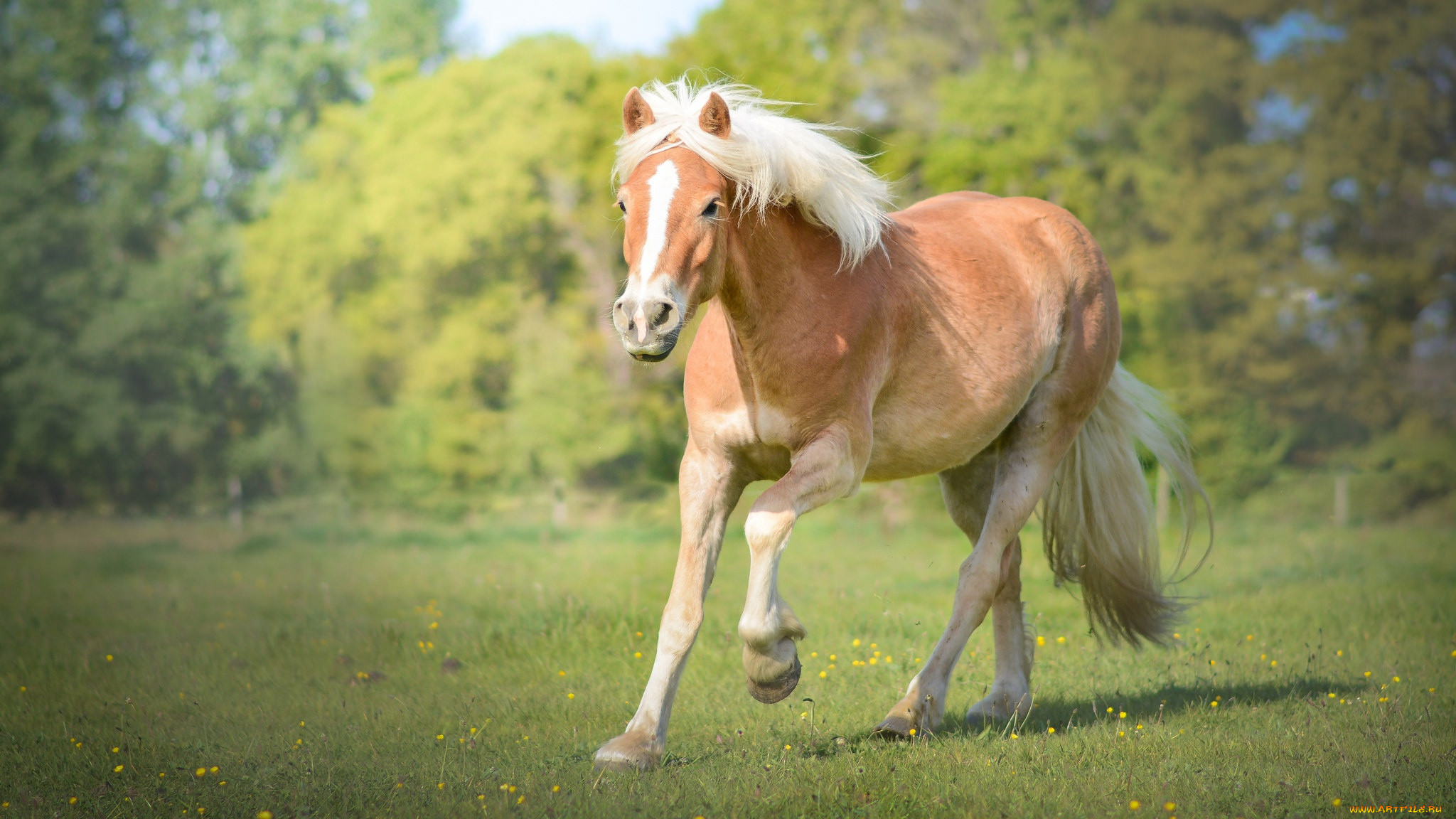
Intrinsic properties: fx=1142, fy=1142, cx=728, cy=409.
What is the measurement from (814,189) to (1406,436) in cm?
2094

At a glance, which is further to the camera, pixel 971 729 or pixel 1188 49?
pixel 1188 49

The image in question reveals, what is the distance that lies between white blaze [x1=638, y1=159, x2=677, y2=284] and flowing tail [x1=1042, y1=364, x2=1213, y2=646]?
3181 millimetres

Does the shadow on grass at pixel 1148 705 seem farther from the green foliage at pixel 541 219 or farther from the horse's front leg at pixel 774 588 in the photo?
the green foliage at pixel 541 219

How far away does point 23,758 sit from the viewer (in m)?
4.99

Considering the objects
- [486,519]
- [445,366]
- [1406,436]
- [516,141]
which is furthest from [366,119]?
[1406,436]

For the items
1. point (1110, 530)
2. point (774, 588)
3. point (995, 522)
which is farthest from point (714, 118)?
point (1110, 530)

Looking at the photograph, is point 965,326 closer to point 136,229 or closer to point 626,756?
point 626,756

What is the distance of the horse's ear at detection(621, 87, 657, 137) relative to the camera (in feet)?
14.2

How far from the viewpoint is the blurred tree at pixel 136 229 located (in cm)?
2525

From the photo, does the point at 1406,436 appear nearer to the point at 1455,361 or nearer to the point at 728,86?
the point at 1455,361

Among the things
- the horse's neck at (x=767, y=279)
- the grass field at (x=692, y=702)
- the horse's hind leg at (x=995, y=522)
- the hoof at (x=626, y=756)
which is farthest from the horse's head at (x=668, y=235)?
the horse's hind leg at (x=995, y=522)

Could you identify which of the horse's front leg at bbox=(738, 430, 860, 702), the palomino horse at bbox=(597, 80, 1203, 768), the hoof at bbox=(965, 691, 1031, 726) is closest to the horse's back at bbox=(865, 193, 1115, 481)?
the palomino horse at bbox=(597, 80, 1203, 768)

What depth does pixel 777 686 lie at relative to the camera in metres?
4.23

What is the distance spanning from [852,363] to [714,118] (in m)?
1.11
